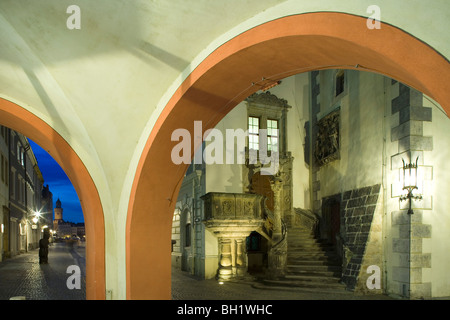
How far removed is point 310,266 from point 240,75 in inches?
340

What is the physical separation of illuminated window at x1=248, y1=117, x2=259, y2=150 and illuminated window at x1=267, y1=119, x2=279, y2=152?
0.44 metres

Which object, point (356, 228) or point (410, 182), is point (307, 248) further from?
point (410, 182)

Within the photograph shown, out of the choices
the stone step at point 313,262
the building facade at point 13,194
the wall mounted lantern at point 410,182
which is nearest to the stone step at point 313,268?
the stone step at point 313,262

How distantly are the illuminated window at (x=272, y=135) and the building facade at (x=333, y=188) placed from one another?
0.04 m

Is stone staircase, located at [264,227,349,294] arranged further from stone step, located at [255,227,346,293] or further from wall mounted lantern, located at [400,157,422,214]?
wall mounted lantern, located at [400,157,422,214]

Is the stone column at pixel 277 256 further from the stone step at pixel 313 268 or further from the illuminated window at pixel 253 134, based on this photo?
the illuminated window at pixel 253 134

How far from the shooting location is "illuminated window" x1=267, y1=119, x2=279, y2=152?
15.5 meters

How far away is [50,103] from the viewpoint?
5043 millimetres

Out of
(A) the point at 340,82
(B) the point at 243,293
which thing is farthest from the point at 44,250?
(A) the point at 340,82

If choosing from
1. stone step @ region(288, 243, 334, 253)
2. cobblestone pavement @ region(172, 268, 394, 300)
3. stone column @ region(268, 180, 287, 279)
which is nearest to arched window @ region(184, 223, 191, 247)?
cobblestone pavement @ region(172, 268, 394, 300)

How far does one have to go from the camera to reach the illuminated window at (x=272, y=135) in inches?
609

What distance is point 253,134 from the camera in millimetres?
15305
